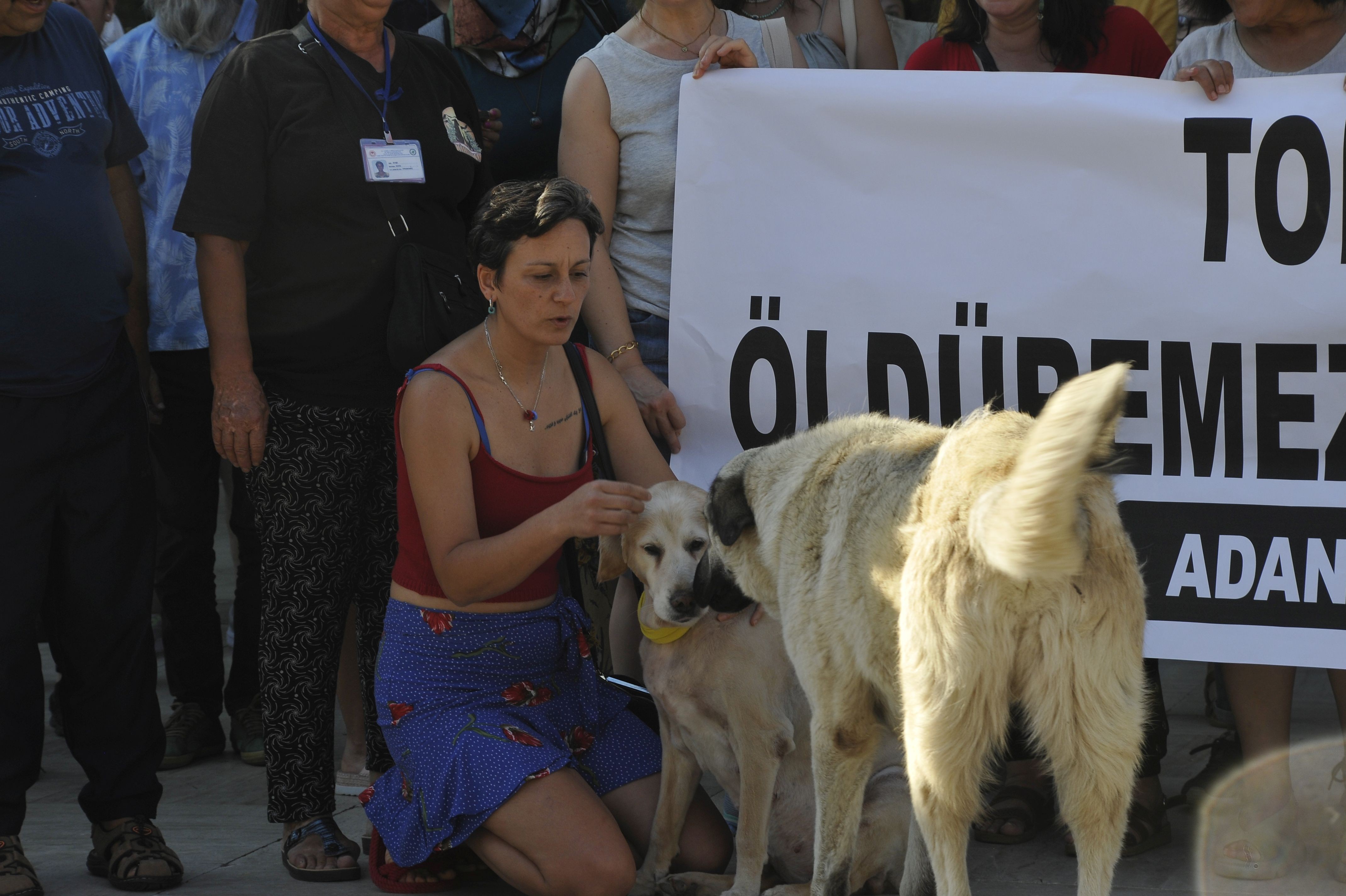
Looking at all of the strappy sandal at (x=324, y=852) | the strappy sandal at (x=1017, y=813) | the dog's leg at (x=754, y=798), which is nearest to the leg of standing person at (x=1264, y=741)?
the strappy sandal at (x=1017, y=813)

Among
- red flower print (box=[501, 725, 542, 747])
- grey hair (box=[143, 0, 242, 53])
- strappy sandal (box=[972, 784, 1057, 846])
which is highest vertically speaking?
grey hair (box=[143, 0, 242, 53])

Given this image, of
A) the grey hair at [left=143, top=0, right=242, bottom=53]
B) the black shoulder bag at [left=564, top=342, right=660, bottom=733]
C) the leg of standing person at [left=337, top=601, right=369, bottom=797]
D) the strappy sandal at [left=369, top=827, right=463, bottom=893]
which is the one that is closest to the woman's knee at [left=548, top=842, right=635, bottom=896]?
the strappy sandal at [left=369, top=827, right=463, bottom=893]

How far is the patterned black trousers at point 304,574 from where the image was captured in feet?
11.3

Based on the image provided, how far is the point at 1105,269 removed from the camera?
3.49 meters

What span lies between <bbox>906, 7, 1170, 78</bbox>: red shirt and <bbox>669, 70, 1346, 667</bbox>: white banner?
0.20m

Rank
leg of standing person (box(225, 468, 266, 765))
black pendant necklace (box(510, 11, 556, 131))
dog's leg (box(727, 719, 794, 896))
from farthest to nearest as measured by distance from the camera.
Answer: leg of standing person (box(225, 468, 266, 765))
black pendant necklace (box(510, 11, 556, 131))
dog's leg (box(727, 719, 794, 896))

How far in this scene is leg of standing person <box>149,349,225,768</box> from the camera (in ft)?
14.9

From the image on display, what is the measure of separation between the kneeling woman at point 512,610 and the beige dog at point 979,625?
2.30 feet

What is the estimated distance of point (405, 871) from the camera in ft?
10.8

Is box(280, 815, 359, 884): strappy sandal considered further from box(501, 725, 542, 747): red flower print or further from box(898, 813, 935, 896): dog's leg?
box(898, 813, 935, 896): dog's leg

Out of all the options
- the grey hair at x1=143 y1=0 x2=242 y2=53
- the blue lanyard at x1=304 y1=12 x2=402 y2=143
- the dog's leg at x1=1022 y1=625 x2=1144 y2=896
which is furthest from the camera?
the grey hair at x1=143 y1=0 x2=242 y2=53

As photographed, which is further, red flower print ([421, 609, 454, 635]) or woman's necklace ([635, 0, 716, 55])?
woman's necklace ([635, 0, 716, 55])

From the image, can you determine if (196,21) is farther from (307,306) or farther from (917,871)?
(917,871)

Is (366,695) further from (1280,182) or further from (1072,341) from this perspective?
(1280,182)
